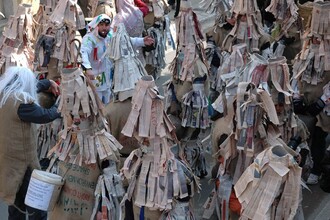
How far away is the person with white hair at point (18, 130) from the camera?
5.82m

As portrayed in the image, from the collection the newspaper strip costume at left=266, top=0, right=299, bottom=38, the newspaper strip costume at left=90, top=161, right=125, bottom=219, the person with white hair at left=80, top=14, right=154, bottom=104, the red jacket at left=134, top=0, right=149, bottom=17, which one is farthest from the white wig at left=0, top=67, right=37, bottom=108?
the newspaper strip costume at left=266, top=0, right=299, bottom=38

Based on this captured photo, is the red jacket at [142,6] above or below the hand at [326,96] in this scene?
above

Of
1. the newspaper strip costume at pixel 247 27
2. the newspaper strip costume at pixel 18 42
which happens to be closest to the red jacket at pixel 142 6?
the newspaper strip costume at pixel 247 27

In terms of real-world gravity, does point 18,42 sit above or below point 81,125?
above

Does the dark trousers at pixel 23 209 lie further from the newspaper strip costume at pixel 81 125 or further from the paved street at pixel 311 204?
the paved street at pixel 311 204

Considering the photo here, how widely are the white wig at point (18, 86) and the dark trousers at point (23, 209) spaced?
72 centimetres

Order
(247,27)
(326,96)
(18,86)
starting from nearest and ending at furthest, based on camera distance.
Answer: (18,86), (326,96), (247,27)

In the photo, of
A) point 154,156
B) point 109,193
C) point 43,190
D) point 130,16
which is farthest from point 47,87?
point 130,16

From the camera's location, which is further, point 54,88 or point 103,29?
point 103,29

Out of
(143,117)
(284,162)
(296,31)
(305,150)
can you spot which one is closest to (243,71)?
(305,150)

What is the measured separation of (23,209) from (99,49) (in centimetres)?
226

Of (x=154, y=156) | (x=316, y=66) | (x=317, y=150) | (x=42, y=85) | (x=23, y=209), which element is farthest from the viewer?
(x=317, y=150)

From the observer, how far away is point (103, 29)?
303 inches

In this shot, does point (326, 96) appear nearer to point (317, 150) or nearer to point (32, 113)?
point (317, 150)
